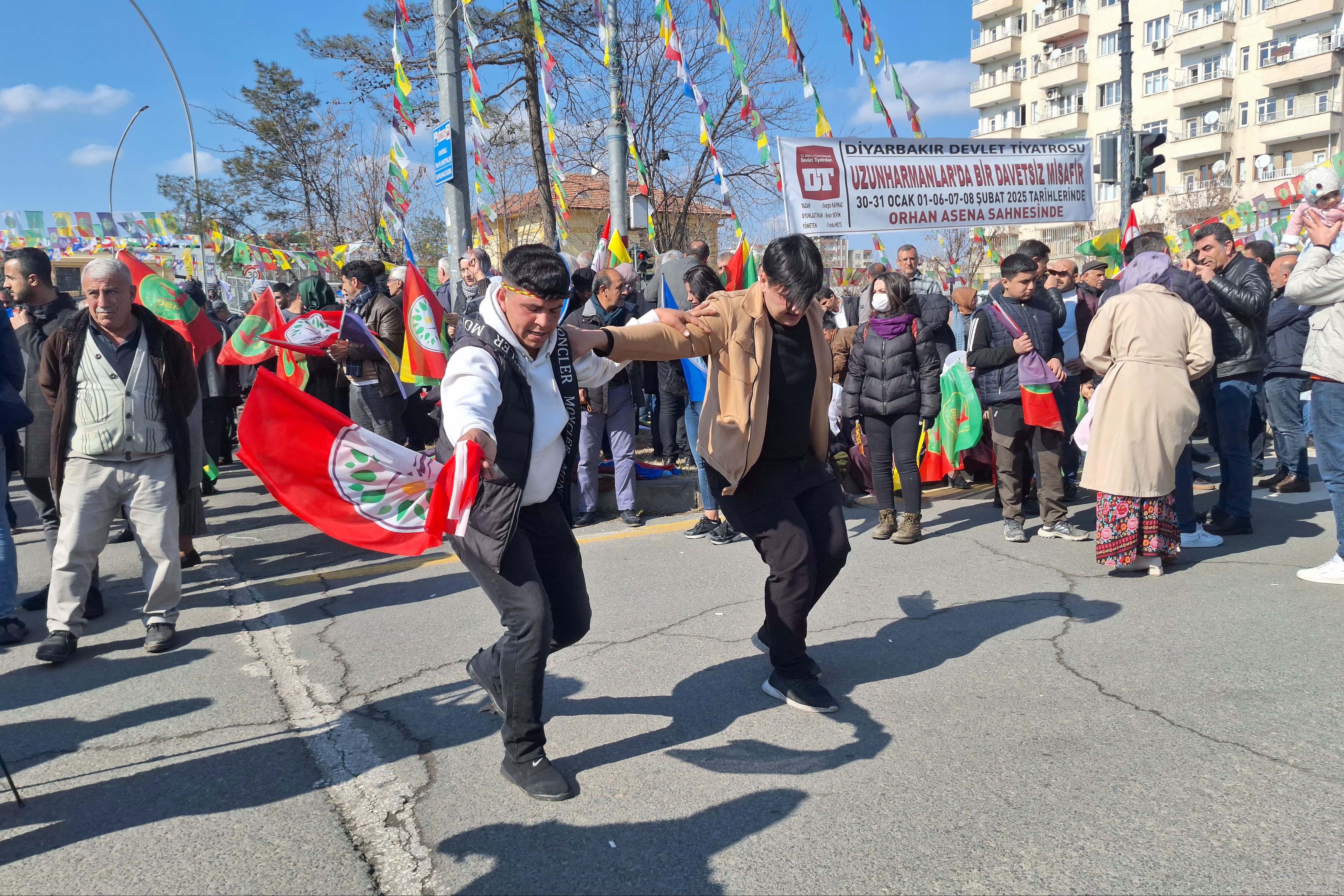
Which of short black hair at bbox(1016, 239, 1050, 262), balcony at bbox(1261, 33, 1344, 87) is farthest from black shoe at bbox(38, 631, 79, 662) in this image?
balcony at bbox(1261, 33, 1344, 87)

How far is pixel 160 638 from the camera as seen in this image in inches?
189

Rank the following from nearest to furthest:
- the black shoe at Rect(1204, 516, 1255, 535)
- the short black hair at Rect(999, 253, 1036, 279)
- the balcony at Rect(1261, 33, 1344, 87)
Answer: the short black hair at Rect(999, 253, 1036, 279)
the black shoe at Rect(1204, 516, 1255, 535)
the balcony at Rect(1261, 33, 1344, 87)

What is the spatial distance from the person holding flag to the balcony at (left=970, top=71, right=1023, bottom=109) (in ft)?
189

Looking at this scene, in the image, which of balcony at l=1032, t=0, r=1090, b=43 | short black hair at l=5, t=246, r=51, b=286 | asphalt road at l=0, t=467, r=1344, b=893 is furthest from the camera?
balcony at l=1032, t=0, r=1090, b=43

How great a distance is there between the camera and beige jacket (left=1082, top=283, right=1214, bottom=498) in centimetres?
556

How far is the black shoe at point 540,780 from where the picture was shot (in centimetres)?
317

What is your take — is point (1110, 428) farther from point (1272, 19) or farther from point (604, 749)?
point (1272, 19)

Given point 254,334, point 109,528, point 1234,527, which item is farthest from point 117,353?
point 1234,527

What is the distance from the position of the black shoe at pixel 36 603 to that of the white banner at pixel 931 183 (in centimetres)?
611

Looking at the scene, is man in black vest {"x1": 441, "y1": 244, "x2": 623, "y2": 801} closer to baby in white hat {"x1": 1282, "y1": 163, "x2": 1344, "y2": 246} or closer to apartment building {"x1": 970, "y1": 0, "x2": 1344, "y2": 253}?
baby in white hat {"x1": 1282, "y1": 163, "x2": 1344, "y2": 246}

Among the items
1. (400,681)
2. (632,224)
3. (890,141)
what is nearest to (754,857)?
(400,681)

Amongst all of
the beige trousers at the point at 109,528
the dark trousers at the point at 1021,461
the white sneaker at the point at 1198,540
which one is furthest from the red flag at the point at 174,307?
the white sneaker at the point at 1198,540

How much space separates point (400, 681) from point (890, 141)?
677 cm

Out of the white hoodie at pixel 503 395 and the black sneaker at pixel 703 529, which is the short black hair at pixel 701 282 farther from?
the white hoodie at pixel 503 395
